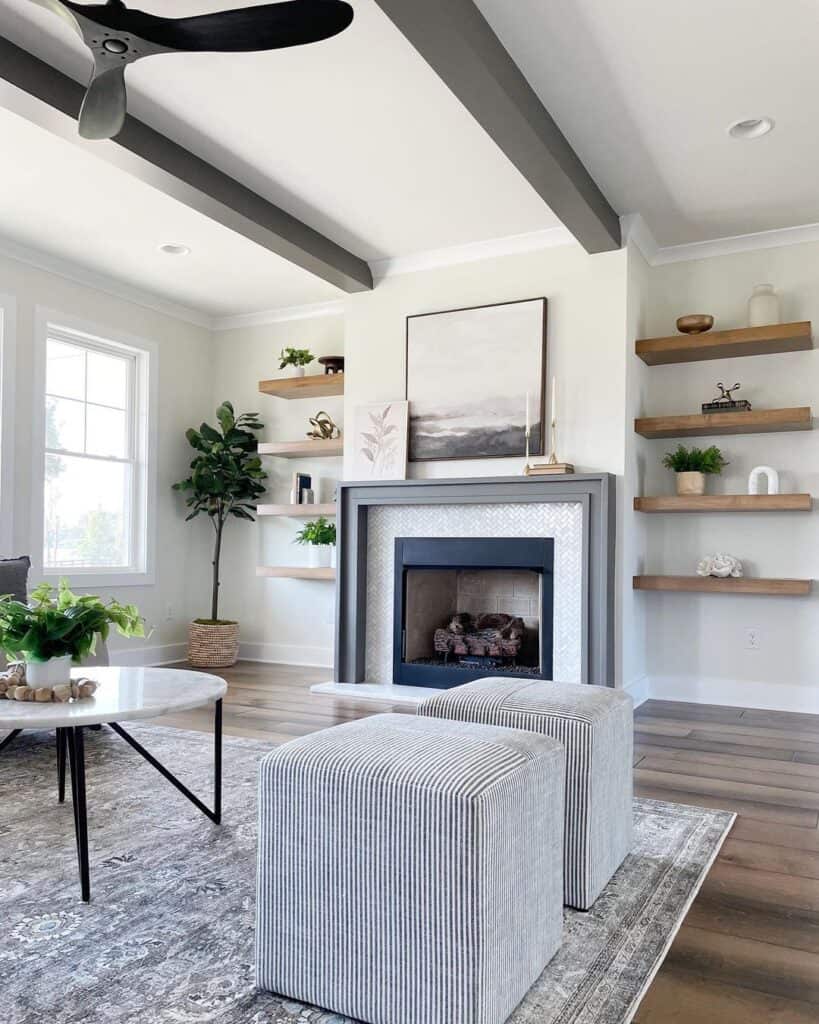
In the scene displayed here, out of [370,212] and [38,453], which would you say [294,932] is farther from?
[38,453]

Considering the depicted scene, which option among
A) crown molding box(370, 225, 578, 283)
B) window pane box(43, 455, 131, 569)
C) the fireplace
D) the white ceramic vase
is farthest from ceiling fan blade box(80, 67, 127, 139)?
the white ceramic vase

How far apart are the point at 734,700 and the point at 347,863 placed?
374 centimetres

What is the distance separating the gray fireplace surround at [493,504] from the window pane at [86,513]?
175 cm

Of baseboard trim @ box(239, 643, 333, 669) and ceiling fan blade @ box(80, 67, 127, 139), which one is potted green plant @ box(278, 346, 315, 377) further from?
ceiling fan blade @ box(80, 67, 127, 139)

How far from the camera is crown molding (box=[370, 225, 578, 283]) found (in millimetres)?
4707

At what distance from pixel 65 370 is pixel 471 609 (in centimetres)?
310

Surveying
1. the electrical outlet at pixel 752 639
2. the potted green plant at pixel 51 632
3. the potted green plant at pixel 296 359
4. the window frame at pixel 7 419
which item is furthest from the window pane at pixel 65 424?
the electrical outlet at pixel 752 639

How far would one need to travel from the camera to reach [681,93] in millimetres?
3309

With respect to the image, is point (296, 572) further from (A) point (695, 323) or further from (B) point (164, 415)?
(A) point (695, 323)

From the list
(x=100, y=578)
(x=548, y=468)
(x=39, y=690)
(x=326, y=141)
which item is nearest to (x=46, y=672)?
(x=39, y=690)

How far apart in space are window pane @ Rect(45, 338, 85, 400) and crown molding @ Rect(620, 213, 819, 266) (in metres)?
3.59

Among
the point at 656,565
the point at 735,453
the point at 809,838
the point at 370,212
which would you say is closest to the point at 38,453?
the point at 370,212

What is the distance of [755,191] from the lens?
415 cm

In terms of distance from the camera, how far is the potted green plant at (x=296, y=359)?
5.91 meters
